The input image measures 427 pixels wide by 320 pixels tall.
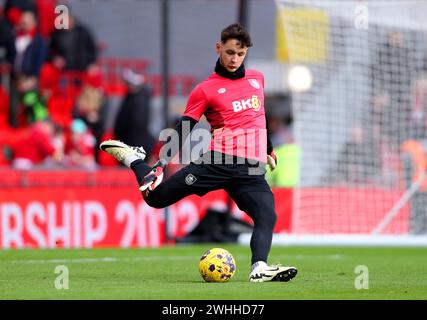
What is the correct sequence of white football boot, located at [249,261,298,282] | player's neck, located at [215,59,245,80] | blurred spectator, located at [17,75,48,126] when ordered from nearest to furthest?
white football boot, located at [249,261,298,282]
player's neck, located at [215,59,245,80]
blurred spectator, located at [17,75,48,126]

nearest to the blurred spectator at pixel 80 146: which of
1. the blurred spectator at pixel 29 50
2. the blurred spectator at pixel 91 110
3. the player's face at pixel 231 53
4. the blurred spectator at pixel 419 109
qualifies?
the blurred spectator at pixel 91 110

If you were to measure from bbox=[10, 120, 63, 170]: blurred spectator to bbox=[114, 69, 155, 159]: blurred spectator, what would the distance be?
2187mm

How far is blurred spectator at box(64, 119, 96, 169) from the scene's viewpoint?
2103 cm

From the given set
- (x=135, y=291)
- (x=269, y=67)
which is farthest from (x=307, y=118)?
(x=135, y=291)

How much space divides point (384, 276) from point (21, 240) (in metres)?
8.14

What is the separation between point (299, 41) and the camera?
1825cm

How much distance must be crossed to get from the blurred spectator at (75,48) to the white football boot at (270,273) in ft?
45.8

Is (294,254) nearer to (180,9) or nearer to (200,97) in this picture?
(200,97)

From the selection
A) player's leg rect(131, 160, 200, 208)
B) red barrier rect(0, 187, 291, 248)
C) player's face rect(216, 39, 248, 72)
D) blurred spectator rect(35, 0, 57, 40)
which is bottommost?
red barrier rect(0, 187, 291, 248)

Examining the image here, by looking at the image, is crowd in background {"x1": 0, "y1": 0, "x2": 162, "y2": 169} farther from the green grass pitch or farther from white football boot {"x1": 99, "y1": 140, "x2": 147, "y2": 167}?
white football boot {"x1": 99, "y1": 140, "x2": 147, "y2": 167}

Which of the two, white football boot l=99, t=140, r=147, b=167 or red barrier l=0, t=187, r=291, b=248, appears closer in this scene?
white football boot l=99, t=140, r=147, b=167

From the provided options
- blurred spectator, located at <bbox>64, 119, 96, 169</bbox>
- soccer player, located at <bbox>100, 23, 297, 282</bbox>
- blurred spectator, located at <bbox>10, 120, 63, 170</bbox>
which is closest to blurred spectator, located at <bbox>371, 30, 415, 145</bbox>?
blurred spectator, located at <bbox>64, 119, 96, 169</bbox>

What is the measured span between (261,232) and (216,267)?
516 millimetres

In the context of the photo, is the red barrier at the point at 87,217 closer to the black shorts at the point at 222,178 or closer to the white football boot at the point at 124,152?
the white football boot at the point at 124,152
